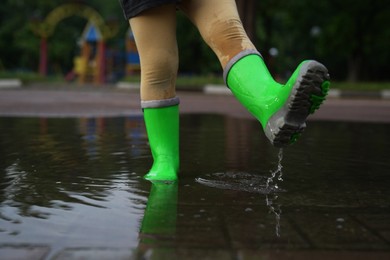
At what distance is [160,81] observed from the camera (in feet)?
9.85

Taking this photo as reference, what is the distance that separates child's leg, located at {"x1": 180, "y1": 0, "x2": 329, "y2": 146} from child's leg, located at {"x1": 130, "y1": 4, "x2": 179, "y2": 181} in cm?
16

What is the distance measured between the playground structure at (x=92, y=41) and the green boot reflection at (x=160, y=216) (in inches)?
1109

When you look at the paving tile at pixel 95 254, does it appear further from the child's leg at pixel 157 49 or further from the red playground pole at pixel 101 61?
the red playground pole at pixel 101 61

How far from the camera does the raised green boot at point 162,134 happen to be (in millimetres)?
3026

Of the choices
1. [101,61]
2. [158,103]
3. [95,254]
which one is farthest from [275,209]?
[101,61]

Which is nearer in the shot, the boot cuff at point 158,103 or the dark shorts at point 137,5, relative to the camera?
the dark shorts at point 137,5

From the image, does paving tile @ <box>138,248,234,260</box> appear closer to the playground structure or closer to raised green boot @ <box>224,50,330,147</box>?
raised green boot @ <box>224,50,330,147</box>

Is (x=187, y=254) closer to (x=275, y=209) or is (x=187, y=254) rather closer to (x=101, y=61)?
(x=275, y=209)

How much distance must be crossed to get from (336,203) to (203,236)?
0.80 meters

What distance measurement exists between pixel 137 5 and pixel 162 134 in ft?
2.22

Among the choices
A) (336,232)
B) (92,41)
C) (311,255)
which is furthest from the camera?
(92,41)

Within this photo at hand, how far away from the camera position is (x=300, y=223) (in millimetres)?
2088

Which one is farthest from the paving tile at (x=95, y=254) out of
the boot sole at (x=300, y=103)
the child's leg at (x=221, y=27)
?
the child's leg at (x=221, y=27)

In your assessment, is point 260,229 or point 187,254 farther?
point 260,229
